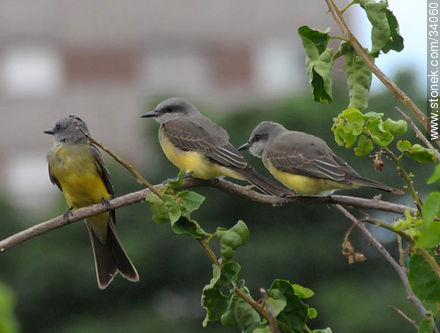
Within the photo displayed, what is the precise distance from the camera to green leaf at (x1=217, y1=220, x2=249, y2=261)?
7.44ft

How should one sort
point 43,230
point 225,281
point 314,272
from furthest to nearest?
point 314,272 < point 43,230 < point 225,281

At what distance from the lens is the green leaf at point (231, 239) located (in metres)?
2.27

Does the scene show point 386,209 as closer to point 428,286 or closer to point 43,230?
point 428,286

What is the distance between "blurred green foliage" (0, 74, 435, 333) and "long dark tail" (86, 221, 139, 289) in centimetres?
855

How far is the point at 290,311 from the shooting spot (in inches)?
91.6

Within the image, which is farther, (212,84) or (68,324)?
(212,84)

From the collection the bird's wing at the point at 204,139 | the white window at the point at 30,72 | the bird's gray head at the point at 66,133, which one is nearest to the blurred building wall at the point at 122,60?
the white window at the point at 30,72

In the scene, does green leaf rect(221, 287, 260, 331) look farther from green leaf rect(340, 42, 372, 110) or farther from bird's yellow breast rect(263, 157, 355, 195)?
bird's yellow breast rect(263, 157, 355, 195)

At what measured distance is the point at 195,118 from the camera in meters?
4.94

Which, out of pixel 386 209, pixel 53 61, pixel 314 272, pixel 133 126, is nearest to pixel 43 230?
pixel 386 209

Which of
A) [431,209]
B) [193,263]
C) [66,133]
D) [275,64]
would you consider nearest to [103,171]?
Answer: [66,133]

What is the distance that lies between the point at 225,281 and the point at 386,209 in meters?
0.44

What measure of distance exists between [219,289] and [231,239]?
133 mm

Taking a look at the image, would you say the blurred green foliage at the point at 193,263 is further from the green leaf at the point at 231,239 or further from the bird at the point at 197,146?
the green leaf at the point at 231,239
